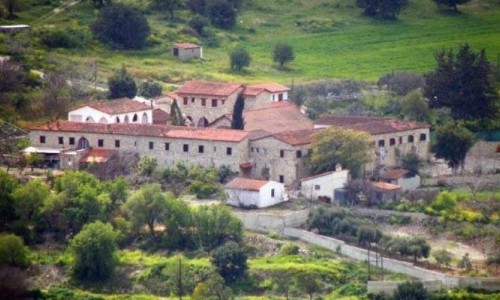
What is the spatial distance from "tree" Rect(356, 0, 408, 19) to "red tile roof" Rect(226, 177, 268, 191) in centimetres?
3435

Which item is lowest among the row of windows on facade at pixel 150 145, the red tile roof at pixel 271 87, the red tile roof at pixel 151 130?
the row of windows on facade at pixel 150 145

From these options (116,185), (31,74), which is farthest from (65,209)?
(31,74)

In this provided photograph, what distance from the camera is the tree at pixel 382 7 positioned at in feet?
343

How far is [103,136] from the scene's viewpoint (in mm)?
76062

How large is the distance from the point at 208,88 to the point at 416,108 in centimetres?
972

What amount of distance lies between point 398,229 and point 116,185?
10203 mm

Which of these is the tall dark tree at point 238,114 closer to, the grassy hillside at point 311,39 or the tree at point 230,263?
the grassy hillside at point 311,39

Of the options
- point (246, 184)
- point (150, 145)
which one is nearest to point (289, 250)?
point (246, 184)

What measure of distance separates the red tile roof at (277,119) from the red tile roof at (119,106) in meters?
4.38

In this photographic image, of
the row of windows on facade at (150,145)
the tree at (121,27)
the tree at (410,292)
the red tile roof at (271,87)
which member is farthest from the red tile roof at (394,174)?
the tree at (121,27)

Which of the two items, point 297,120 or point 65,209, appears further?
point 297,120

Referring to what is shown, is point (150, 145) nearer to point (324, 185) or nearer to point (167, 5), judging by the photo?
point (324, 185)

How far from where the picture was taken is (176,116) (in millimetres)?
81375

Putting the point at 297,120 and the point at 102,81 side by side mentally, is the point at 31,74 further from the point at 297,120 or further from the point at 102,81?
the point at 297,120
